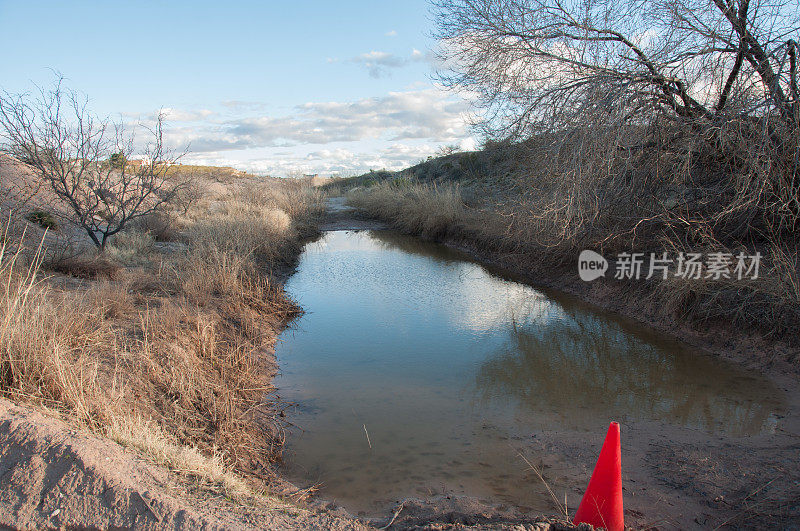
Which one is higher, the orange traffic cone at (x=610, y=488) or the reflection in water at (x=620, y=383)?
the orange traffic cone at (x=610, y=488)

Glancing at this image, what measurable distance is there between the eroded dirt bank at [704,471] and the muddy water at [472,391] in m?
0.15

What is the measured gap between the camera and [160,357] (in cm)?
509

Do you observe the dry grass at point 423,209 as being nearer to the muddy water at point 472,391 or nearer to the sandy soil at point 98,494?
the muddy water at point 472,391

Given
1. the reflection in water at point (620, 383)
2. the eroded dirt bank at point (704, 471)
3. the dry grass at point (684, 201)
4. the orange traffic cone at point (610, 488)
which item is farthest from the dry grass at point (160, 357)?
the dry grass at point (684, 201)

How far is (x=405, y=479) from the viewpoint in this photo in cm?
415

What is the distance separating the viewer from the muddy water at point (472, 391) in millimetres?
4285

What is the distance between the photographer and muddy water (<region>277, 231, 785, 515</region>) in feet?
14.1

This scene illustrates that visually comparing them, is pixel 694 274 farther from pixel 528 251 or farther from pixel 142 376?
pixel 142 376

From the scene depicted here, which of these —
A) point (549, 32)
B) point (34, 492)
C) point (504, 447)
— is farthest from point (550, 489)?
point (549, 32)

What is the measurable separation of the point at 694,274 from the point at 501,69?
Result: 4981mm

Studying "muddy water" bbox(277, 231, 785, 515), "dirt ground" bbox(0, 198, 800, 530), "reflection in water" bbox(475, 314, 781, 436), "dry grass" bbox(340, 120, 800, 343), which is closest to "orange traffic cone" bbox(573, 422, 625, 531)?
"dirt ground" bbox(0, 198, 800, 530)

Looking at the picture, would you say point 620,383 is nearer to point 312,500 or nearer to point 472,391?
point 472,391

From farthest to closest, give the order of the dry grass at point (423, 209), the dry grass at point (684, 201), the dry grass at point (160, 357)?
the dry grass at point (423, 209)
the dry grass at point (684, 201)
the dry grass at point (160, 357)

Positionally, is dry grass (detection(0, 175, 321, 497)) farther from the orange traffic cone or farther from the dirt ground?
the orange traffic cone
